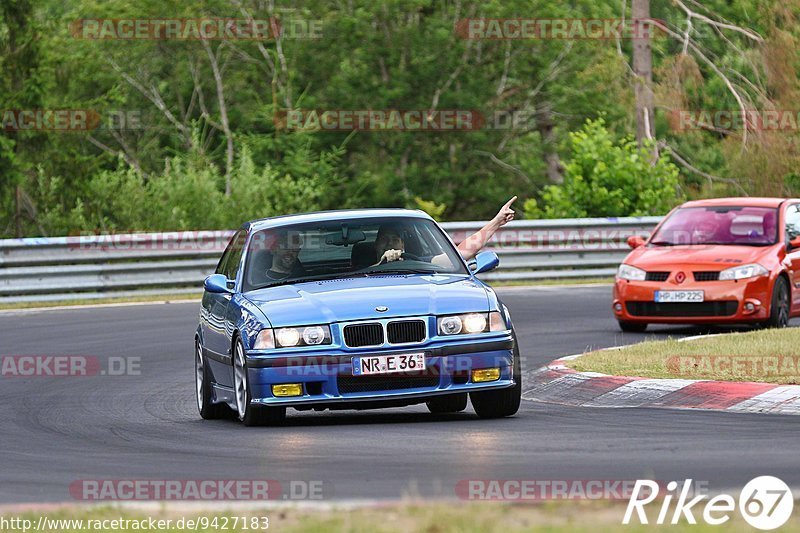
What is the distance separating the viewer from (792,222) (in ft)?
63.8

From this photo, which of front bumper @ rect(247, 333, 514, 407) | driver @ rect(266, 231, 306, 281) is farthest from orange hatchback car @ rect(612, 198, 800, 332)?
front bumper @ rect(247, 333, 514, 407)

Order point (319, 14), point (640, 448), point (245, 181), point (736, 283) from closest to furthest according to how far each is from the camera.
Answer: point (640, 448) → point (736, 283) → point (245, 181) → point (319, 14)

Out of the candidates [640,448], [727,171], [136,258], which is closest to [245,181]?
[136,258]

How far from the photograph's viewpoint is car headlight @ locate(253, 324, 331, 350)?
11031 mm

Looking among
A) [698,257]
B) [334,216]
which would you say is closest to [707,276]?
[698,257]

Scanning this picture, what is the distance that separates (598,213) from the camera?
32.1 metres

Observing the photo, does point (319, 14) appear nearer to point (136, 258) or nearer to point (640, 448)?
point (136, 258)

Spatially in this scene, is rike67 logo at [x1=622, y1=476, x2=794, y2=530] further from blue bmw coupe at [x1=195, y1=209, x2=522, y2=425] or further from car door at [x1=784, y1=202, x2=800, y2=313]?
car door at [x1=784, y1=202, x2=800, y2=313]

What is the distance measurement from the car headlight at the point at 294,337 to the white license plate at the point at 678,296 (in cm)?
804

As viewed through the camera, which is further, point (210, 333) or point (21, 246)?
point (21, 246)

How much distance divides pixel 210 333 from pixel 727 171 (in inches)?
1355

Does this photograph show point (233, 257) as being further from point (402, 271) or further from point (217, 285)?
point (402, 271)

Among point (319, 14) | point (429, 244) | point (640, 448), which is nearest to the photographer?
point (640, 448)

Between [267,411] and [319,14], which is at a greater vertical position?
[319,14]
